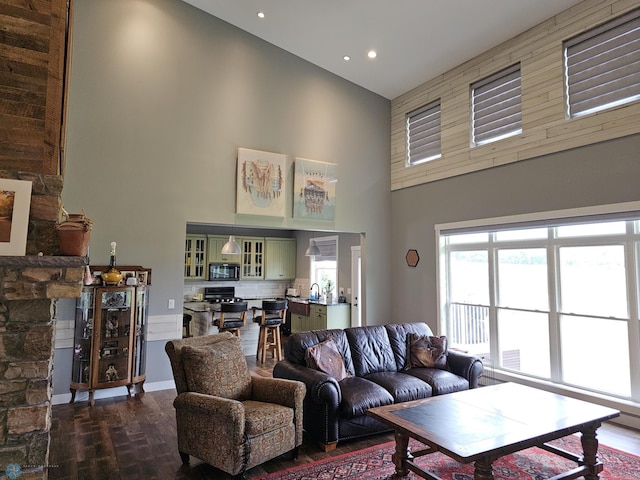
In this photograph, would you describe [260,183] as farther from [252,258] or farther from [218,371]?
[252,258]

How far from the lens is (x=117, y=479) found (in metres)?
2.98

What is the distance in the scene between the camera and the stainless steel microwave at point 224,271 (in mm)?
9148

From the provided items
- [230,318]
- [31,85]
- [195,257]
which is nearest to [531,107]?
[31,85]

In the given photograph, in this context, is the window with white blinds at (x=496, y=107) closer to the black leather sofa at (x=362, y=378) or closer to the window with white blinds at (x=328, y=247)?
the black leather sofa at (x=362, y=378)

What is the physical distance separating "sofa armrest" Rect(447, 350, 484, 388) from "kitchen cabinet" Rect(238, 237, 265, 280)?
19.6 feet

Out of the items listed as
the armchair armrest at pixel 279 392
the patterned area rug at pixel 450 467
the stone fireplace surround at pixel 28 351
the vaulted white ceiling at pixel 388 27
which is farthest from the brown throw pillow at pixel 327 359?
the vaulted white ceiling at pixel 388 27

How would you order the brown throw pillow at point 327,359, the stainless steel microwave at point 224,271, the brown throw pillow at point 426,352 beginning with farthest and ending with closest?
the stainless steel microwave at point 224,271
the brown throw pillow at point 426,352
the brown throw pillow at point 327,359

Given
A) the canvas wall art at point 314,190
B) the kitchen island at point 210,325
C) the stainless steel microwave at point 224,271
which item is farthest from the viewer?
the stainless steel microwave at point 224,271

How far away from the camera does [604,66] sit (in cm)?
439

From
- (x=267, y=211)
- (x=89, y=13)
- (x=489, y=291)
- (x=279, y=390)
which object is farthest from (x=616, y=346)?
(x=89, y=13)

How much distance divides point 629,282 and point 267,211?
442cm

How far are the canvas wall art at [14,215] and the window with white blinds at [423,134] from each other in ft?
18.2

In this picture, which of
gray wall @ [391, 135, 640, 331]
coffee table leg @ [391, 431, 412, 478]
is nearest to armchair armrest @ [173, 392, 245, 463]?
coffee table leg @ [391, 431, 412, 478]

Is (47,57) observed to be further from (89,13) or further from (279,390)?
(89,13)
